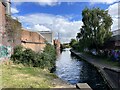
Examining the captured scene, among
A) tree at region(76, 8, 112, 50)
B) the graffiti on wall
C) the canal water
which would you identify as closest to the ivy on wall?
the graffiti on wall

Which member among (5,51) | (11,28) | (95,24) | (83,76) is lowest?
(83,76)

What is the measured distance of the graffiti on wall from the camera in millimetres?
18880

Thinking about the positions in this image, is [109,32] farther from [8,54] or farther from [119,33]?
[8,54]

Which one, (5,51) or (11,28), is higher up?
(11,28)

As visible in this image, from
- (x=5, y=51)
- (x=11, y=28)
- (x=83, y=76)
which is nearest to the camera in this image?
(x=5, y=51)

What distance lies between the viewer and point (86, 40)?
126ft

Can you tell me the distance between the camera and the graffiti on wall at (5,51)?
18880 millimetres

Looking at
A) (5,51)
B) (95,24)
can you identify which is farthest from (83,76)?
(95,24)

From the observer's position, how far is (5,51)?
65.5 feet

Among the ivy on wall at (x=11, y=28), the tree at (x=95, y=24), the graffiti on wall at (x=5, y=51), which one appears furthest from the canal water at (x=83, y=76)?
the tree at (x=95, y=24)

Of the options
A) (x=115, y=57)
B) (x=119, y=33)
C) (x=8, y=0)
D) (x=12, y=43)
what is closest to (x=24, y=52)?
(x=12, y=43)

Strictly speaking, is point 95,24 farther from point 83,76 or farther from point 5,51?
point 5,51

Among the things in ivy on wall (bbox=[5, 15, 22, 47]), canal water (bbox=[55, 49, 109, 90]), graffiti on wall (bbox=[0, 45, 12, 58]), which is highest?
ivy on wall (bbox=[5, 15, 22, 47])

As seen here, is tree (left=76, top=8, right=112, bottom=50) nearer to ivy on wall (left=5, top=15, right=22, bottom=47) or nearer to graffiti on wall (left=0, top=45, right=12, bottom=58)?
ivy on wall (left=5, top=15, right=22, bottom=47)
